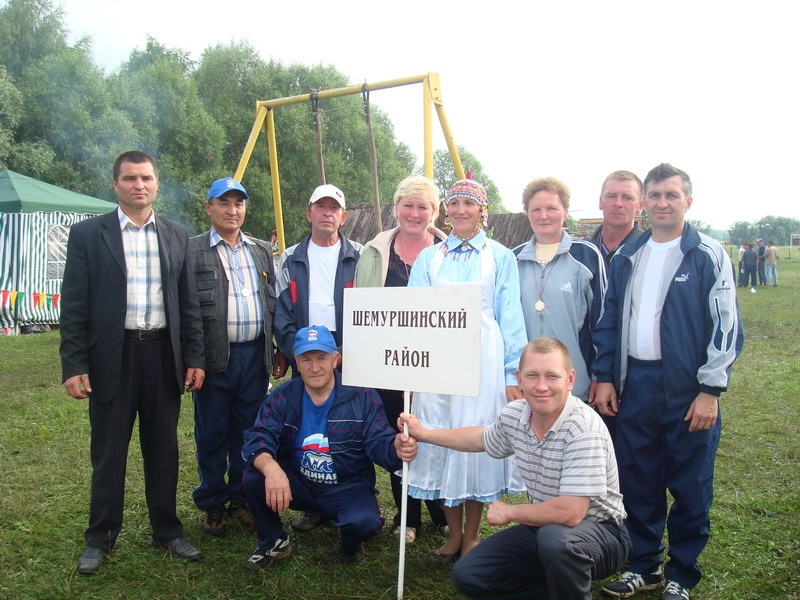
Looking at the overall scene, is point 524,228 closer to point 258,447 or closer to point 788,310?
point 788,310

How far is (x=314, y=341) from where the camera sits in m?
3.46

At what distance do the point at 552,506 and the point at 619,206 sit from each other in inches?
80.9

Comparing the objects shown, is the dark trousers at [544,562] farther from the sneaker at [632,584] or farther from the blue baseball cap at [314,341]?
the blue baseball cap at [314,341]

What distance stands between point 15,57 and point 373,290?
1180 inches

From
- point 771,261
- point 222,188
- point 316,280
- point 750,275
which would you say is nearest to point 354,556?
point 316,280

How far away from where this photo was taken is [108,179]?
22562mm

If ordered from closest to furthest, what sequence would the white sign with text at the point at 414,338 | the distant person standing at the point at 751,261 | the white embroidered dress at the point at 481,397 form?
the white sign with text at the point at 414,338 → the white embroidered dress at the point at 481,397 → the distant person standing at the point at 751,261

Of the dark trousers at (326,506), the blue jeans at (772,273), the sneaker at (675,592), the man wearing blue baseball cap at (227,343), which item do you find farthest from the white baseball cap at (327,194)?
the blue jeans at (772,273)

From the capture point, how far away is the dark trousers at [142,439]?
134 inches

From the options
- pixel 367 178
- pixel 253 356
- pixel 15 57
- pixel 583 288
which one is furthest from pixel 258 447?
pixel 15 57

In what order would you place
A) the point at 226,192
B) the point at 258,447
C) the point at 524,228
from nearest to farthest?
the point at 258,447, the point at 226,192, the point at 524,228

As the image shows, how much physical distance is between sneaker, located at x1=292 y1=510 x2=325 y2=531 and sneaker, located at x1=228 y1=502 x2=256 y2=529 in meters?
0.29

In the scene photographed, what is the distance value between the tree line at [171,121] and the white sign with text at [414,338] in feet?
59.8

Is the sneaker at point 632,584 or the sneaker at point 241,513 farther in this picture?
the sneaker at point 241,513
